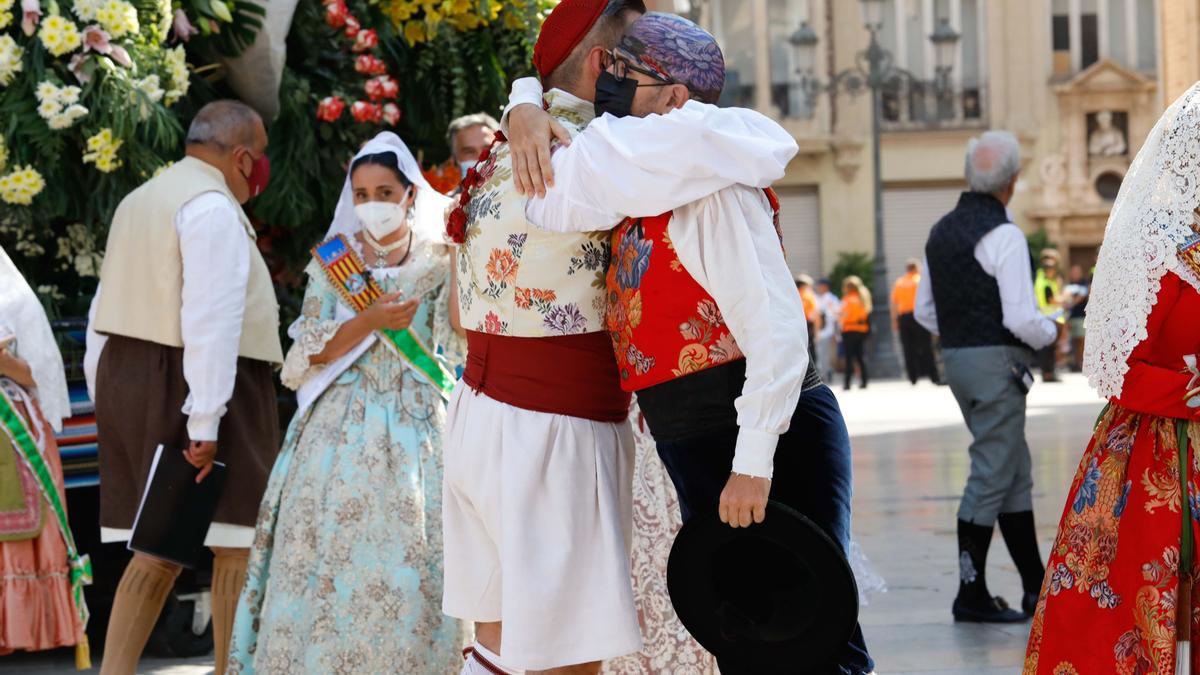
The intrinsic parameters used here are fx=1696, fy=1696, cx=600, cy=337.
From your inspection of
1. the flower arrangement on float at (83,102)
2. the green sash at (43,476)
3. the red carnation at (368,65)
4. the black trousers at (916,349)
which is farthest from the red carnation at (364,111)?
the black trousers at (916,349)

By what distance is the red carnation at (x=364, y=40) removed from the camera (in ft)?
22.0

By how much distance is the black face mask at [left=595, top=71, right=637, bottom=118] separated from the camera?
3344mm

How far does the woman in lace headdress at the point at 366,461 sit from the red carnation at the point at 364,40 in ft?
5.17

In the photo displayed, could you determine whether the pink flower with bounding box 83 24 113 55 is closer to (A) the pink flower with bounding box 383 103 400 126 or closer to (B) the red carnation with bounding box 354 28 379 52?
(B) the red carnation with bounding box 354 28 379 52

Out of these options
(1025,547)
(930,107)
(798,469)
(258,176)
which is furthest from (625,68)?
(930,107)

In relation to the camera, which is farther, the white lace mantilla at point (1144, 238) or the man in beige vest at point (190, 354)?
the man in beige vest at point (190, 354)

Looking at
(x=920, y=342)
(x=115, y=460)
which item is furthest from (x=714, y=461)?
(x=920, y=342)

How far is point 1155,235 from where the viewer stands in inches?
149

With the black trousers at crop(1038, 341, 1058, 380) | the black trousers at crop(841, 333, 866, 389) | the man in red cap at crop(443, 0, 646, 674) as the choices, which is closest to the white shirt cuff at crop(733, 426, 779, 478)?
the man in red cap at crop(443, 0, 646, 674)

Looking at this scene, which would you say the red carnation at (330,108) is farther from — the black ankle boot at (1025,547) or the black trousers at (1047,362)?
the black trousers at (1047,362)

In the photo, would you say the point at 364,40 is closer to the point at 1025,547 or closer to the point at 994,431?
the point at 994,431

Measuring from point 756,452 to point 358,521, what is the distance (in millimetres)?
2104

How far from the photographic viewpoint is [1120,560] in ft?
12.3

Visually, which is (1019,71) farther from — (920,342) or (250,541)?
(250,541)
